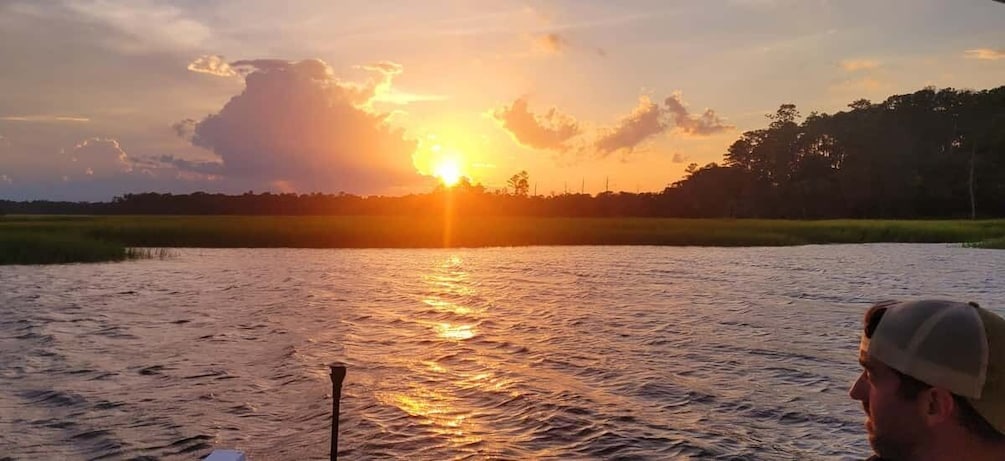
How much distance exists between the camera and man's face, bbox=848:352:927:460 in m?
2.36

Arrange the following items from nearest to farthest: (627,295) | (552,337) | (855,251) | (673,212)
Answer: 1. (552,337)
2. (627,295)
3. (855,251)
4. (673,212)

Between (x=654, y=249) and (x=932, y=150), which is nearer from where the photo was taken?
(x=654, y=249)

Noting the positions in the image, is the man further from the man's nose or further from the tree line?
the tree line

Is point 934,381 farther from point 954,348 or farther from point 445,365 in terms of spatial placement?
point 445,365

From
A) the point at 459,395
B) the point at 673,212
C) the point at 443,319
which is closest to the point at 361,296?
the point at 443,319

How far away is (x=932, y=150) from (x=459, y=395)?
98575 mm

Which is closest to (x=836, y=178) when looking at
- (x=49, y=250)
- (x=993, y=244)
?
(x=993, y=244)

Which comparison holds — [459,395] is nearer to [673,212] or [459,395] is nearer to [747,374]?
[747,374]

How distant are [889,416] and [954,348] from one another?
35 centimetres

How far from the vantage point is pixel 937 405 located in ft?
7.59

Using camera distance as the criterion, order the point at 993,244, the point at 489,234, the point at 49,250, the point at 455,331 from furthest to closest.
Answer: the point at 489,234
the point at 993,244
the point at 49,250
the point at 455,331

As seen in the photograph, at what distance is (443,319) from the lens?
2173 centimetres

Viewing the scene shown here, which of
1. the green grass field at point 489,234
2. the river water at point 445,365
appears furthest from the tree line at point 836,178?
the river water at point 445,365

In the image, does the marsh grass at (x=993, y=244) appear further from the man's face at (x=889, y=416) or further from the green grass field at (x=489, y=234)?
the man's face at (x=889, y=416)
